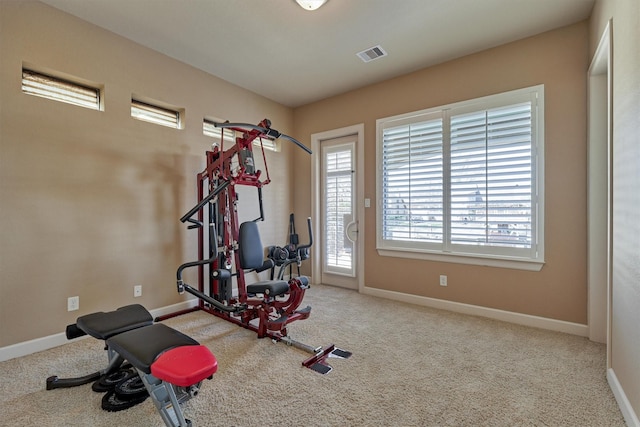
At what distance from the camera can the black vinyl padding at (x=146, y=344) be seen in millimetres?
1443

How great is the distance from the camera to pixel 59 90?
2.67 meters

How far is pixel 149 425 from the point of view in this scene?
1.60 meters

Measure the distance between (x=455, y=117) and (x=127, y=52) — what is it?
359 centimetres

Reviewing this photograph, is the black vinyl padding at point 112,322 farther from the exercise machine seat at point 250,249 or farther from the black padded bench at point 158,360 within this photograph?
the exercise machine seat at point 250,249

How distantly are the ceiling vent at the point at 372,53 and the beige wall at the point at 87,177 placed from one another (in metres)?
1.93

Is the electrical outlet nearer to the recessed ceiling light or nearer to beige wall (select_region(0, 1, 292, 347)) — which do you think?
beige wall (select_region(0, 1, 292, 347))

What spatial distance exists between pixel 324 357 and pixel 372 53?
3.14 metres

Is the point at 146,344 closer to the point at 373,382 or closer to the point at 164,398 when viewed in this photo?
the point at 164,398

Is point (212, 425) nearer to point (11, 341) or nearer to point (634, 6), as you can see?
point (11, 341)

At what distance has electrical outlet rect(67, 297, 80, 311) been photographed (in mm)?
2646

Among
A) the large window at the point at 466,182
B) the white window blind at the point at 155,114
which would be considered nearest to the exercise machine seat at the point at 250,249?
the white window blind at the point at 155,114

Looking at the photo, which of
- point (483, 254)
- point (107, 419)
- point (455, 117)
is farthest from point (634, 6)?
point (107, 419)

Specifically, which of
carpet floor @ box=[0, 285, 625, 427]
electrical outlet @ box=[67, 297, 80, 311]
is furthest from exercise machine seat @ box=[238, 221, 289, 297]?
electrical outlet @ box=[67, 297, 80, 311]

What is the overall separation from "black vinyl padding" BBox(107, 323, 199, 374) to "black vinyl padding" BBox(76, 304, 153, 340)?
0.17 m
